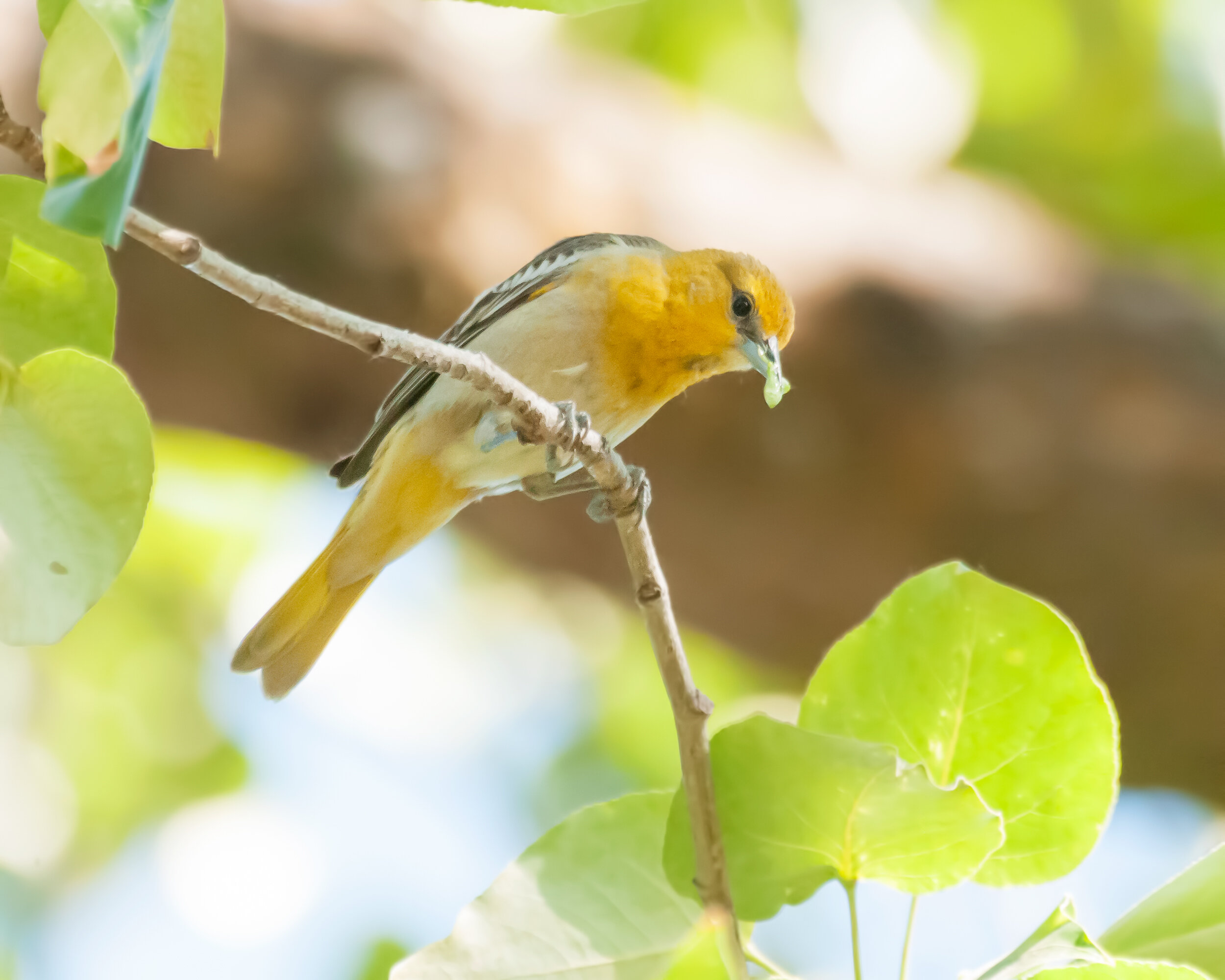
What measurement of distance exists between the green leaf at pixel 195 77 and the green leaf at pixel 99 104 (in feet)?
0.40

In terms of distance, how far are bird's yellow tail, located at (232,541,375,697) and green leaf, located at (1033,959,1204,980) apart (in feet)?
4.35

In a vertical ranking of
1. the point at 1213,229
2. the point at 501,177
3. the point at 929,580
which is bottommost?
the point at 929,580

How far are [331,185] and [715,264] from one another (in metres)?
0.91

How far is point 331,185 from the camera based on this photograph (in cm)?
255

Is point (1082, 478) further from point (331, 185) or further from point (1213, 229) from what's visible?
point (331, 185)

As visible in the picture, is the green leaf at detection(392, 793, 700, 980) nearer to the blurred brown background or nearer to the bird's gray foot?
the bird's gray foot

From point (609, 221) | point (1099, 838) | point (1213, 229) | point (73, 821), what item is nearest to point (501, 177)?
point (609, 221)

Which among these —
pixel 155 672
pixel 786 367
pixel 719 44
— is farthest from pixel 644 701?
pixel 719 44

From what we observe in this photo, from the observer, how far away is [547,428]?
4.25 feet

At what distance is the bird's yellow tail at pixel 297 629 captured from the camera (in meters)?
1.98

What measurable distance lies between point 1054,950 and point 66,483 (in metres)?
0.89

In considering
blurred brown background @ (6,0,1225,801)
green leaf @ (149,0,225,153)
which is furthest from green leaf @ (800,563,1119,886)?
blurred brown background @ (6,0,1225,801)

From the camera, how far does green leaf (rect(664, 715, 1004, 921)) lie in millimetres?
1021

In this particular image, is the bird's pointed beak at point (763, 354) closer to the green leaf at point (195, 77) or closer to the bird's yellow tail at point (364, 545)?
the bird's yellow tail at point (364, 545)
